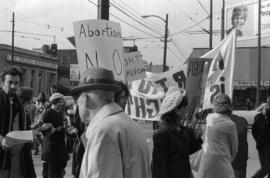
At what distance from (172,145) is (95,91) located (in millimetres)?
1969

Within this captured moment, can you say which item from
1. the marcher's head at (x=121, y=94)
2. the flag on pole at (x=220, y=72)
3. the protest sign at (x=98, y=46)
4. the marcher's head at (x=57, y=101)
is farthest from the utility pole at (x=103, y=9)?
the marcher's head at (x=121, y=94)

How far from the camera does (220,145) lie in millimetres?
6258

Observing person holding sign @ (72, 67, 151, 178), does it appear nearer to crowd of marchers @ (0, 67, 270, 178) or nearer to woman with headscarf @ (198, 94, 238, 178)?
crowd of marchers @ (0, 67, 270, 178)

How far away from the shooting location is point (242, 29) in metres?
59.6

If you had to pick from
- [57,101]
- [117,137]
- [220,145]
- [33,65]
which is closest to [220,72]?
[220,145]

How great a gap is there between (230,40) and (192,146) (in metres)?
4.29

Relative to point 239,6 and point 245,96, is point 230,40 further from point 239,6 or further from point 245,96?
point 239,6

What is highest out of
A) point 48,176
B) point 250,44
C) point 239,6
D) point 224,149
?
point 239,6

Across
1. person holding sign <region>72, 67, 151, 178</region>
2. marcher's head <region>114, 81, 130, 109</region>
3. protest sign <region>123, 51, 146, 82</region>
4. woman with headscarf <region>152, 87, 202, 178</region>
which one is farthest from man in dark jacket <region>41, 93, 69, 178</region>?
person holding sign <region>72, 67, 151, 178</region>

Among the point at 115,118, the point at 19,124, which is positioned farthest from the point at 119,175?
the point at 19,124

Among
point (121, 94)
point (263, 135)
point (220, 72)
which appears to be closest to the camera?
point (121, 94)

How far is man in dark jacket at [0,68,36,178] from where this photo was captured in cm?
517

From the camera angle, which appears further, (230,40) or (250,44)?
(250,44)

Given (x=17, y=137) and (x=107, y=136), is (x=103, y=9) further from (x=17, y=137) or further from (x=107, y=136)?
(x=107, y=136)
